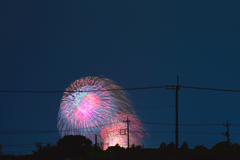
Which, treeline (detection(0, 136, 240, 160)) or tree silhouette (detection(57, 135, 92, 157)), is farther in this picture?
tree silhouette (detection(57, 135, 92, 157))

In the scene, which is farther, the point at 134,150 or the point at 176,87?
the point at 134,150

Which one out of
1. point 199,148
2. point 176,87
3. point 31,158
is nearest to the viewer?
point 176,87

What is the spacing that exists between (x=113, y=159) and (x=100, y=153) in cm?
3924

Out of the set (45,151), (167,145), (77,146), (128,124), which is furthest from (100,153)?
(128,124)

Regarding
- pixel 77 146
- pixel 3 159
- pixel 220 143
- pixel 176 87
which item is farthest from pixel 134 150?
pixel 176 87

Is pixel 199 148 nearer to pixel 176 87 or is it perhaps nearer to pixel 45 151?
pixel 45 151

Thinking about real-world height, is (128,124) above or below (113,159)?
above

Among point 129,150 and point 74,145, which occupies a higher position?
point 74,145

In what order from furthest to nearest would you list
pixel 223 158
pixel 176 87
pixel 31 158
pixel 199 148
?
pixel 199 148, pixel 223 158, pixel 31 158, pixel 176 87

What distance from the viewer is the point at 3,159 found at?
197 ft

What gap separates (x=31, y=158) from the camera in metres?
65.8

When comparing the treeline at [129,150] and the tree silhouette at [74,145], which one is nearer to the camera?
the treeline at [129,150]

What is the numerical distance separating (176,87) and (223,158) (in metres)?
48.7

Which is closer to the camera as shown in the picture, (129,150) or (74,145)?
(74,145)
